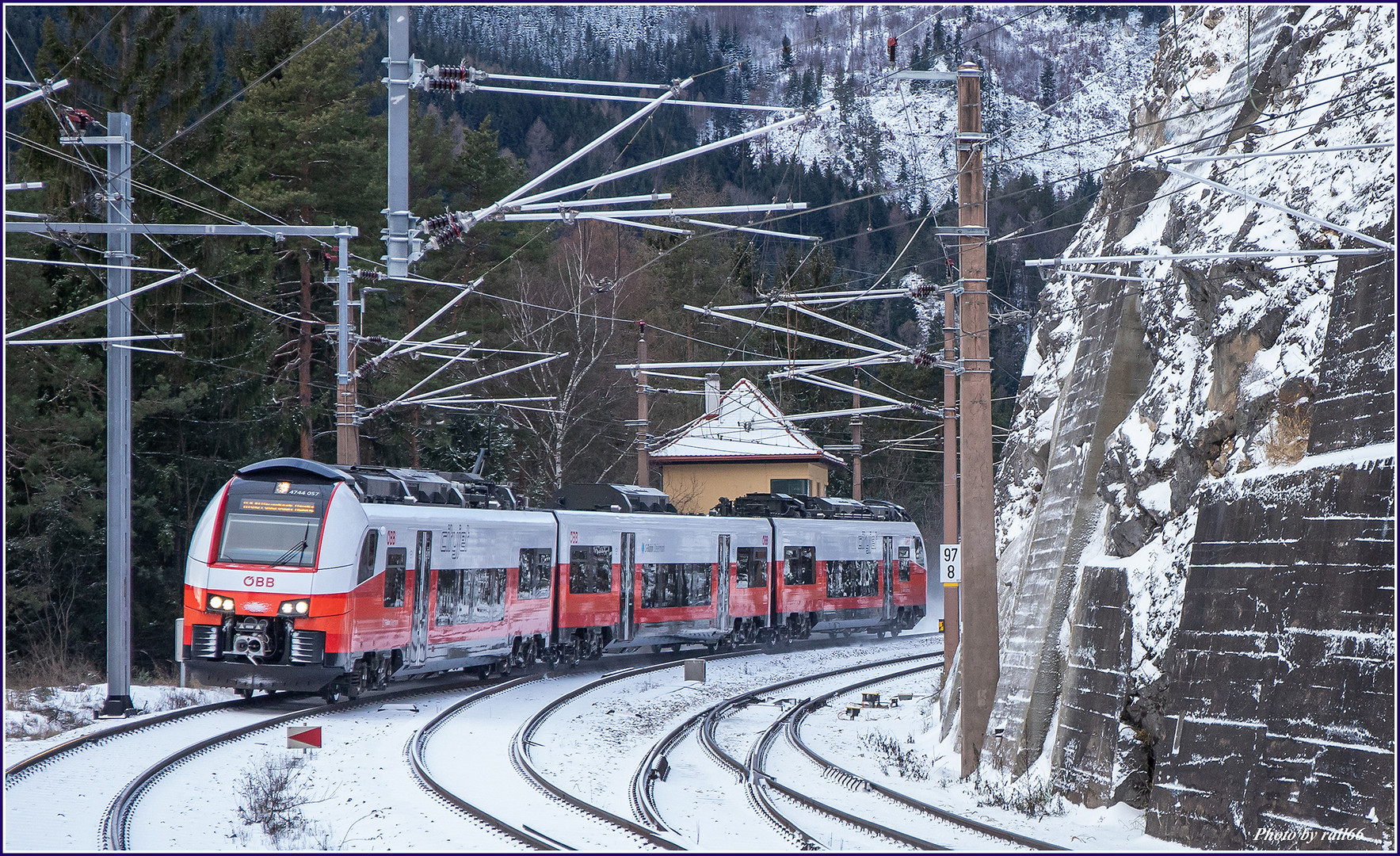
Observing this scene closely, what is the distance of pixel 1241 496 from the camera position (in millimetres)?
11398

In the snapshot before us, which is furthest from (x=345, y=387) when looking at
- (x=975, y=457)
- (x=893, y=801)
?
(x=893, y=801)

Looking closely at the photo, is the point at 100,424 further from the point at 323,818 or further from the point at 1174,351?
the point at 1174,351

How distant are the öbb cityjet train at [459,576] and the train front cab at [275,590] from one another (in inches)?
0.8

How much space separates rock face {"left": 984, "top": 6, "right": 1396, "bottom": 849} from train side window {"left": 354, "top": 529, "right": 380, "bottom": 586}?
861 centimetres

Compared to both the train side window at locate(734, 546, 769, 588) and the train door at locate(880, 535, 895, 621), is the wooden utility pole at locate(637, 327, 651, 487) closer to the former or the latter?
the train side window at locate(734, 546, 769, 588)

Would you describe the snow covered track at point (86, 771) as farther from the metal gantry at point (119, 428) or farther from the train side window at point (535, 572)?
the train side window at point (535, 572)

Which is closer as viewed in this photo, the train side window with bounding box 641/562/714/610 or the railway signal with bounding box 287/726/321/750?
the railway signal with bounding box 287/726/321/750

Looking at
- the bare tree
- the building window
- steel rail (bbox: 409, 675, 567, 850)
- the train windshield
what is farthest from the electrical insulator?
the building window

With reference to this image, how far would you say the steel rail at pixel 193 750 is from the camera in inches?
413

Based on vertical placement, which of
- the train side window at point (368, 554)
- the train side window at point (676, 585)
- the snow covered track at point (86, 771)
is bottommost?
the snow covered track at point (86, 771)

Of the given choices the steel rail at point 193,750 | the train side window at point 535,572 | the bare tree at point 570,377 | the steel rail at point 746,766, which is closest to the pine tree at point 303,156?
the bare tree at point 570,377

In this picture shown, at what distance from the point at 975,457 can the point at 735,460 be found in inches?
1563

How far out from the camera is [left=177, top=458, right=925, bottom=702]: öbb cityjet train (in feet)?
58.6

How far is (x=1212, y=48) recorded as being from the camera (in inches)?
709
